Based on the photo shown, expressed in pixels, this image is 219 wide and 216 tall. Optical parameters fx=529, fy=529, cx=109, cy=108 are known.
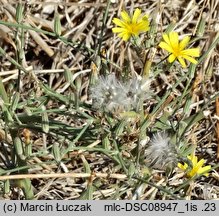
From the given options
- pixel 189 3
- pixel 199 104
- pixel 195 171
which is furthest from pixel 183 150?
pixel 189 3

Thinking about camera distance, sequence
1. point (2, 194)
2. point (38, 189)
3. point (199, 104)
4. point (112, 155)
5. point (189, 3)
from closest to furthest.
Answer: point (112, 155), point (2, 194), point (38, 189), point (199, 104), point (189, 3)

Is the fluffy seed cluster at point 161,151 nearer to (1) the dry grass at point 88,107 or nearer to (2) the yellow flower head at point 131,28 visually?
(1) the dry grass at point 88,107

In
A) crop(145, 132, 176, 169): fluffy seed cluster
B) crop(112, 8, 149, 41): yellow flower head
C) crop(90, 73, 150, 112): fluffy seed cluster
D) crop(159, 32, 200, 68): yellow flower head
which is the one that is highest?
crop(112, 8, 149, 41): yellow flower head

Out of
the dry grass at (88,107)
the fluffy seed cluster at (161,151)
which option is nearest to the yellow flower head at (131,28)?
the dry grass at (88,107)

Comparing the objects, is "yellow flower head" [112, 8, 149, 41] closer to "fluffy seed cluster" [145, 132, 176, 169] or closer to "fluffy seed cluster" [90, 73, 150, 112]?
"fluffy seed cluster" [90, 73, 150, 112]

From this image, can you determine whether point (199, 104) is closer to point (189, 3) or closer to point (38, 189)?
point (189, 3)

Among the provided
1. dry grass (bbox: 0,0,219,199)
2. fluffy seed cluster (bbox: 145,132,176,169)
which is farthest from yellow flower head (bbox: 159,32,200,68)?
fluffy seed cluster (bbox: 145,132,176,169)

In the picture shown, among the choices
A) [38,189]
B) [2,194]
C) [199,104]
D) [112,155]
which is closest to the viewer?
[112,155]
